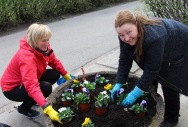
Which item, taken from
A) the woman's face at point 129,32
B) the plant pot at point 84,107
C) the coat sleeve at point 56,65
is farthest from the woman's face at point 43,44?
the woman's face at point 129,32

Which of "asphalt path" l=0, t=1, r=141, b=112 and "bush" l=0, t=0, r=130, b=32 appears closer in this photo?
"asphalt path" l=0, t=1, r=141, b=112

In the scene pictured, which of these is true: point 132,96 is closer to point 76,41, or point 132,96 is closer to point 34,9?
point 76,41

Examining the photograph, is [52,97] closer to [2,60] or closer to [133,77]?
[133,77]

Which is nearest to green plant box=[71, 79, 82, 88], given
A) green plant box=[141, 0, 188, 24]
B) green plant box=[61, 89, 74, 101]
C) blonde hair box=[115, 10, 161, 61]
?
green plant box=[61, 89, 74, 101]

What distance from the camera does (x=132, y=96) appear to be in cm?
218

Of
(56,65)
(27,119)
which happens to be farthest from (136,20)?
(27,119)

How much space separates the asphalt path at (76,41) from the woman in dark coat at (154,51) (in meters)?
1.92

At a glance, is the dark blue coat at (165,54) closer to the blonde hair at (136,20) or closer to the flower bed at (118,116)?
the blonde hair at (136,20)

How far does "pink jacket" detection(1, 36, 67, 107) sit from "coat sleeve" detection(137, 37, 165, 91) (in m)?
0.89

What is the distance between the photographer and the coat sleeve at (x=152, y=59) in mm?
1897

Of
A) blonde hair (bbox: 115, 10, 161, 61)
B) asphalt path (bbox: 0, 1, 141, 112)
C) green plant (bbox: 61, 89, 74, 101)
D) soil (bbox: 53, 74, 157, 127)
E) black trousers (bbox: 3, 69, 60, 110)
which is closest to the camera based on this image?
blonde hair (bbox: 115, 10, 161, 61)

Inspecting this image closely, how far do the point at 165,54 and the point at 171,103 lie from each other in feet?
1.90

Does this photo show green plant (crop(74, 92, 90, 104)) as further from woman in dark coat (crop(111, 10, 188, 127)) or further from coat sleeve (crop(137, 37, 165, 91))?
coat sleeve (crop(137, 37, 165, 91))

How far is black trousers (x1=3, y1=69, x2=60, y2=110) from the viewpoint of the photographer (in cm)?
275
